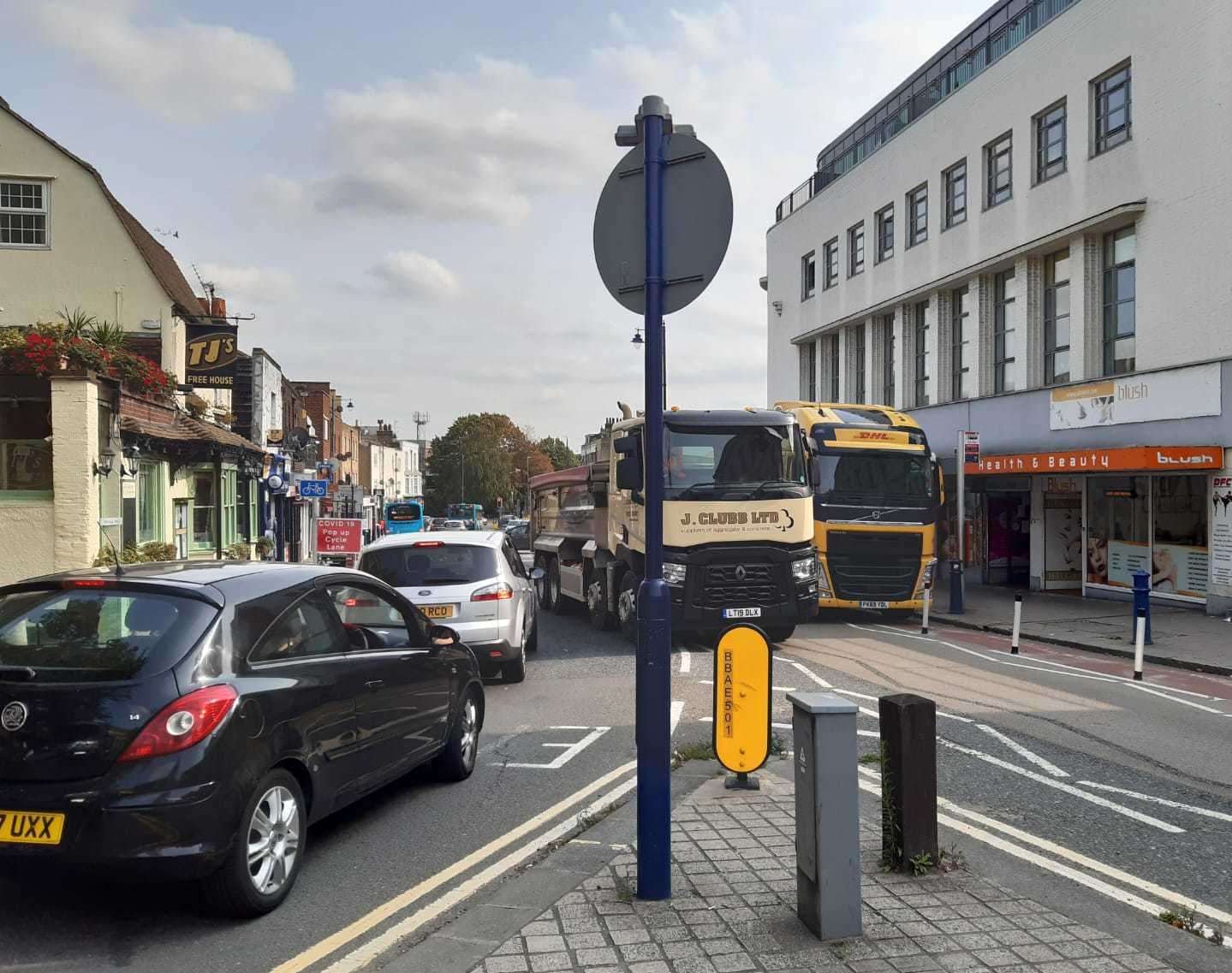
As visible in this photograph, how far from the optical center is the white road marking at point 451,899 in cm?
406

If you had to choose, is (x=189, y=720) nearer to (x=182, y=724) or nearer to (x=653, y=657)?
(x=182, y=724)

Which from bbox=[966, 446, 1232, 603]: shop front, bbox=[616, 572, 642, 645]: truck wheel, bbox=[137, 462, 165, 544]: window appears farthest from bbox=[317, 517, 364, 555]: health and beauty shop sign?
bbox=[966, 446, 1232, 603]: shop front

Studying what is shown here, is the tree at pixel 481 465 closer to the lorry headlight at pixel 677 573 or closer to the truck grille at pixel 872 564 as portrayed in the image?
the truck grille at pixel 872 564

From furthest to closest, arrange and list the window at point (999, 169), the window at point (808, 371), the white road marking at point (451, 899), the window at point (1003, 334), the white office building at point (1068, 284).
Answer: the window at point (808, 371)
the window at point (1003, 334)
the window at point (999, 169)
the white office building at point (1068, 284)
the white road marking at point (451, 899)

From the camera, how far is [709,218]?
182 inches

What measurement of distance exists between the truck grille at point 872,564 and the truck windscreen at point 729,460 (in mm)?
3789

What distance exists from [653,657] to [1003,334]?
24.1 m

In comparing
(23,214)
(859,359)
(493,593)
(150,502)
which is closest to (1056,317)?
(859,359)

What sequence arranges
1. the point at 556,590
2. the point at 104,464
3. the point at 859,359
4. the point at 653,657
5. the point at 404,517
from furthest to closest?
the point at 404,517 → the point at 859,359 → the point at 556,590 → the point at 104,464 → the point at 653,657

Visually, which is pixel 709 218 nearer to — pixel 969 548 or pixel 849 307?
pixel 969 548

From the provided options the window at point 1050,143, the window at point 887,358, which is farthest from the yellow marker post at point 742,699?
the window at point 887,358

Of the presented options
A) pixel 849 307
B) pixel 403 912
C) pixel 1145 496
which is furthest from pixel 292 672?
pixel 849 307

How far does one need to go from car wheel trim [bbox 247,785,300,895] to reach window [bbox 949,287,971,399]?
83.7 ft

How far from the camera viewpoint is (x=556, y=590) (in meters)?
19.6
